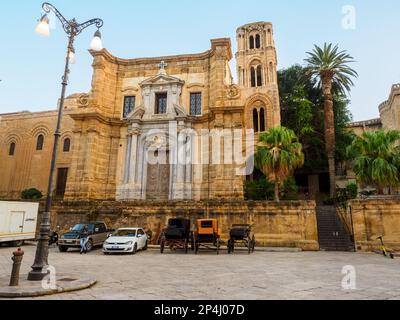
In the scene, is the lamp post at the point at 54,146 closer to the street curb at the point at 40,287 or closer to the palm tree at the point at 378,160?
the street curb at the point at 40,287

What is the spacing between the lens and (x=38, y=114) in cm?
3238

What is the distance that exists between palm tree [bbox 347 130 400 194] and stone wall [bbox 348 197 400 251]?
2.35 m

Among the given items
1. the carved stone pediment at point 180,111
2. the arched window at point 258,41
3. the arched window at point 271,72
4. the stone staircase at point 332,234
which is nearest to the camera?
the stone staircase at point 332,234

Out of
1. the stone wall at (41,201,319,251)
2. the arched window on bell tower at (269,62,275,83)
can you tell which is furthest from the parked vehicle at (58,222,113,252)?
the arched window on bell tower at (269,62,275,83)

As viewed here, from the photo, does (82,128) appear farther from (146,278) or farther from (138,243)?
(146,278)

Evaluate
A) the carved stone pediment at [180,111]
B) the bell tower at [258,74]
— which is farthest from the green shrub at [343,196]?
the carved stone pediment at [180,111]

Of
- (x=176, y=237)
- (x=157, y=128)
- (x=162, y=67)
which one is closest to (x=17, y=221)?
(x=176, y=237)

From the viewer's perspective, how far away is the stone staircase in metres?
15.5

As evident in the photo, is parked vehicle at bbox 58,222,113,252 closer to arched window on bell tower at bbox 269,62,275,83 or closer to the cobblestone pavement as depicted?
the cobblestone pavement

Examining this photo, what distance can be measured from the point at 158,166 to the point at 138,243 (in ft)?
30.6

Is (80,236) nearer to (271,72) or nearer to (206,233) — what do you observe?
(206,233)

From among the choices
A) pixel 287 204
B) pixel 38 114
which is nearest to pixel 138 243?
pixel 287 204

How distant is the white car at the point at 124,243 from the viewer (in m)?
13.0

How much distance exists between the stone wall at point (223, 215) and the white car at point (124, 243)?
2.79 metres
